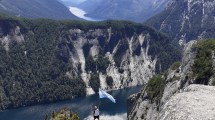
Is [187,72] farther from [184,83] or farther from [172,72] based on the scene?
[172,72]

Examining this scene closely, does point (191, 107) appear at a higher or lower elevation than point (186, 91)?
lower

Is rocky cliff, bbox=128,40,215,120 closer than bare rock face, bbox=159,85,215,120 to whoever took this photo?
No

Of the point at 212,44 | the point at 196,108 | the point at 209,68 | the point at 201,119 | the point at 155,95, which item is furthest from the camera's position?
the point at 155,95

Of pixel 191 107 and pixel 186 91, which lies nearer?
pixel 191 107

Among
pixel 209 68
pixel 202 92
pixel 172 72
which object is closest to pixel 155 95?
pixel 172 72

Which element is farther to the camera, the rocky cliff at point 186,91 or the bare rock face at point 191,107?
the rocky cliff at point 186,91
